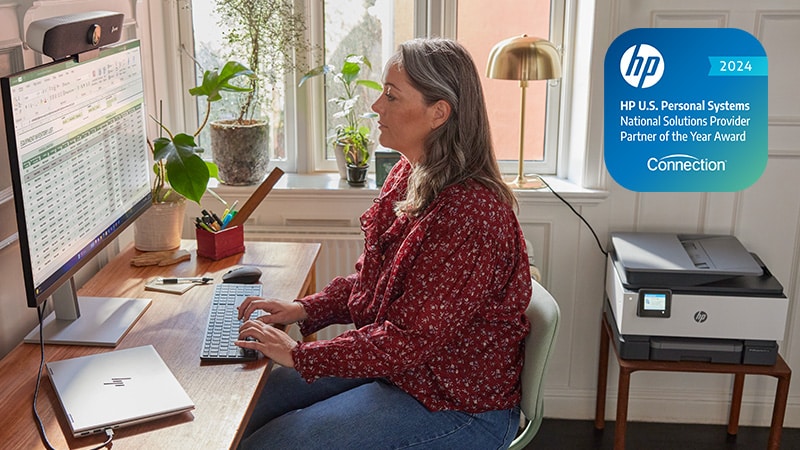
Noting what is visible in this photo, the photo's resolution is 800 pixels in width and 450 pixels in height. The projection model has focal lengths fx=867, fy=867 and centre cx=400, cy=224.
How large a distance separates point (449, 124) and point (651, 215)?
4.07 feet

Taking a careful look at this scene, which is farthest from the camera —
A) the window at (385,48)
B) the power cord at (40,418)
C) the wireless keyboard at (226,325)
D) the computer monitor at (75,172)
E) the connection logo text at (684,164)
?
the window at (385,48)

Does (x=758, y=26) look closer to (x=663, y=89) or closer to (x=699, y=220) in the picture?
(x=663, y=89)

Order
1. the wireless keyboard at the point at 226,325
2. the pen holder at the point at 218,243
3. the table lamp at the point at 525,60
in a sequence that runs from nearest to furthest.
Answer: the wireless keyboard at the point at 226,325 → the pen holder at the point at 218,243 → the table lamp at the point at 525,60

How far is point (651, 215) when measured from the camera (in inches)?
112

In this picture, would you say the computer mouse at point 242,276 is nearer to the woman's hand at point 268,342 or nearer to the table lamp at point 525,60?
the woman's hand at point 268,342

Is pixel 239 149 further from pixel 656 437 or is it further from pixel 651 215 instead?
pixel 656 437

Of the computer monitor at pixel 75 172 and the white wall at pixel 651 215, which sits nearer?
the computer monitor at pixel 75 172

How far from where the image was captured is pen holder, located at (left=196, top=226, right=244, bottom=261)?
7.41 feet

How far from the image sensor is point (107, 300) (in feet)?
6.43

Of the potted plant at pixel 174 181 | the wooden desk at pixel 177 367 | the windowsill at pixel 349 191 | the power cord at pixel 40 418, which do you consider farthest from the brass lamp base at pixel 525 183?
the power cord at pixel 40 418

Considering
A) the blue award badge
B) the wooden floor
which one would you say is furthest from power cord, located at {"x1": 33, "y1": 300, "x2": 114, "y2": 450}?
the blue award badge

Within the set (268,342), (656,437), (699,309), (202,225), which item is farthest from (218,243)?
(656,437)

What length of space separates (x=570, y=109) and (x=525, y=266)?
130 cm

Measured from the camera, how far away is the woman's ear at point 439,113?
1827mm
